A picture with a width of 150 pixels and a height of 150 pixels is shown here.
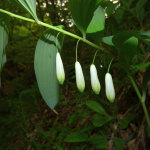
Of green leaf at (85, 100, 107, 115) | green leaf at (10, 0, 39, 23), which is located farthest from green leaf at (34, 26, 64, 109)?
green leaf at (85, 100, 107, 115)

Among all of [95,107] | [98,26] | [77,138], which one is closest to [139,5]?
[98,26]

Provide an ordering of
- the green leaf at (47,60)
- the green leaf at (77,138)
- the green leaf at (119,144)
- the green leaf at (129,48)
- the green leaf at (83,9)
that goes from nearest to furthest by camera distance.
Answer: the green leaf at (83,9)
the green leaf at (129,48)
the green leaf at (47,60)
the green leaf at (119,144)
the green leaf at (77,138)

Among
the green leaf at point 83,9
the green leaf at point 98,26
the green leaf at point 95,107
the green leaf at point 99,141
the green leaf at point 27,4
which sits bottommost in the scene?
the green leaf at point 99,141

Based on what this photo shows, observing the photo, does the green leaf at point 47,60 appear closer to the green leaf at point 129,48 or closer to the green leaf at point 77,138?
the green leaf at point 129,48

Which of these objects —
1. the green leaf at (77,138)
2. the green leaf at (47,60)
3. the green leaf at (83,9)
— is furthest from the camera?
the green leaf at (77,138)

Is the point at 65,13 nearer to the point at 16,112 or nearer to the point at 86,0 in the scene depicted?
the point at 16,112

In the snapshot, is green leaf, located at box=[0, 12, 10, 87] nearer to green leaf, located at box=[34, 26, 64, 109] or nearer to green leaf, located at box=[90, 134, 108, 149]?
green leaf, located at box=[34, 26, 64, 109]

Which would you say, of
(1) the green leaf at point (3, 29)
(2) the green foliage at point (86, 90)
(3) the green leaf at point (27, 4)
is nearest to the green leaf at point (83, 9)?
(2) the green foliage at point (86, 90)
